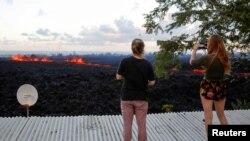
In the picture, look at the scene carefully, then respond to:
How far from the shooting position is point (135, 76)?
557 centimetres

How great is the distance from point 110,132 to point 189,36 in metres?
7.25

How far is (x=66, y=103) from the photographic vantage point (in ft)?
89.2

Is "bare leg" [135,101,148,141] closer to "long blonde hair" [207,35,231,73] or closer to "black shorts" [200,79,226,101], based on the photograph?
"black shorts" [200,79,226,101]

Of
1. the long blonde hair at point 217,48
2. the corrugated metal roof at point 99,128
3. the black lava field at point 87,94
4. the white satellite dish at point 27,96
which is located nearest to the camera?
the long blonde hair at point 217,48

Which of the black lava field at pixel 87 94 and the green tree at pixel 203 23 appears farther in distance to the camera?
the black lava field at pixel 87 94

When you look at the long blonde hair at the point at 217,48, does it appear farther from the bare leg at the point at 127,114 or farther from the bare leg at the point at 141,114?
the bare leg at the point at 127,114

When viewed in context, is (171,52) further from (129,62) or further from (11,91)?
(11,91)

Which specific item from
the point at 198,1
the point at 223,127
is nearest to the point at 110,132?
the point at 223,127

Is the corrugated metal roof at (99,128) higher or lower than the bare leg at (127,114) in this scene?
lower

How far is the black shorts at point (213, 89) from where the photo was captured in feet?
19.0

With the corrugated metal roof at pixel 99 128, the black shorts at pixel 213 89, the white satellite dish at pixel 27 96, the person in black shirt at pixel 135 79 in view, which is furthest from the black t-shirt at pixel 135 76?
the white satellite dish at pixel 27 96

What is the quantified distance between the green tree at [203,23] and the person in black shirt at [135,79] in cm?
613

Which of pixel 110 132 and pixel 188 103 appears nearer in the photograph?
pixel 110 132

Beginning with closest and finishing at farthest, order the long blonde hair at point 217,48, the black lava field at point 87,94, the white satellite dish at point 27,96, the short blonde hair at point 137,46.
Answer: the short blonde hair at point 137,46 < the long blonde hair at point 217,48 < the white satellite dish at point 27,96 < the black lava field at point 87,94
